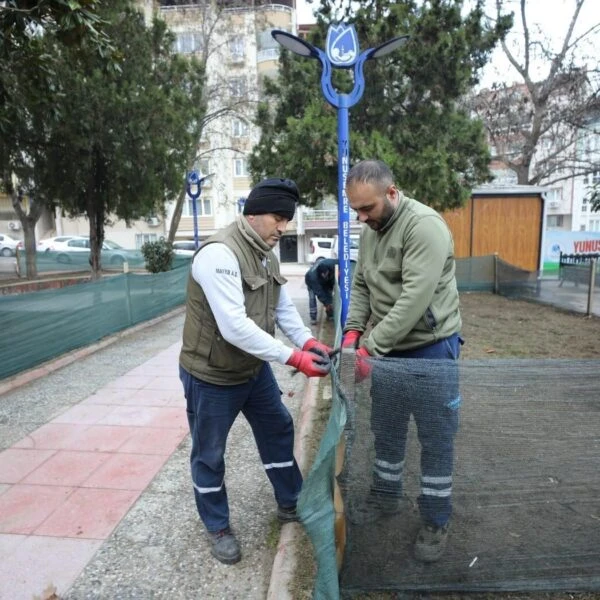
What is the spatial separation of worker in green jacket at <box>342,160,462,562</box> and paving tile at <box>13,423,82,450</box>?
2.85 meters

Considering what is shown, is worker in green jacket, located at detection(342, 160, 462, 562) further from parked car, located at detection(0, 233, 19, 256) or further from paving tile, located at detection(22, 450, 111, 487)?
parked car, located at detection(0, 233, 19, 256)

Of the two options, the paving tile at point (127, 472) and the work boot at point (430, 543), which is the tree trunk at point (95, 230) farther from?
the work boot at point (430, 543)

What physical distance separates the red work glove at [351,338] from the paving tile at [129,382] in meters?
3.45

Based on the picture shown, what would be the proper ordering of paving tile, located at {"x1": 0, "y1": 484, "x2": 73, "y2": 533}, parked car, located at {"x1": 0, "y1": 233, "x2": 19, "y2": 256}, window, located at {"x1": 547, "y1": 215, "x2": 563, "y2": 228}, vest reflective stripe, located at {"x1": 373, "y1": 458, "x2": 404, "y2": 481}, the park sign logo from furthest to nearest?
1. window, located at {"x1": 547, "y1": 215, "x2": 563, "y2": 228}
2. parked car, located at {"x1": 0, "y1": 233, "x2": 19, "y2": 256}
3. the park sign logo
4. paving tile, located at {"x1": 0, "y1": 484, "x2": 73, "y2": 533}
5. vest reflective stripe, located at {"x1": 373, "y1": 458, "x2": 404, "y2": 481}

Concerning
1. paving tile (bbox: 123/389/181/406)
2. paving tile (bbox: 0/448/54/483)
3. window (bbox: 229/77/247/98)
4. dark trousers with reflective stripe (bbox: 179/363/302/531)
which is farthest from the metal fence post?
window (bbox: 229/77/247/98)

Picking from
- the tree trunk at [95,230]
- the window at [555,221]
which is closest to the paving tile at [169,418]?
the tree trunk at [95,230]

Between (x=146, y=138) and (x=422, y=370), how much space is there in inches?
367

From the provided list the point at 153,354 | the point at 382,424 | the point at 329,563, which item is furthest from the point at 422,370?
the point at 153,354

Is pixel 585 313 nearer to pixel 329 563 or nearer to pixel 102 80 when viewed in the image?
pixel 329 563

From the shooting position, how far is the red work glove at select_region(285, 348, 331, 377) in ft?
7.59

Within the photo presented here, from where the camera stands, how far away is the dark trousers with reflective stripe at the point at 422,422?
2.04 metres

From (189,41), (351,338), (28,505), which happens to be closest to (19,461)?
(28,505)

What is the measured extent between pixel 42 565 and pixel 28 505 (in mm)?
657

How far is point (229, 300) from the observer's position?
2.20m
